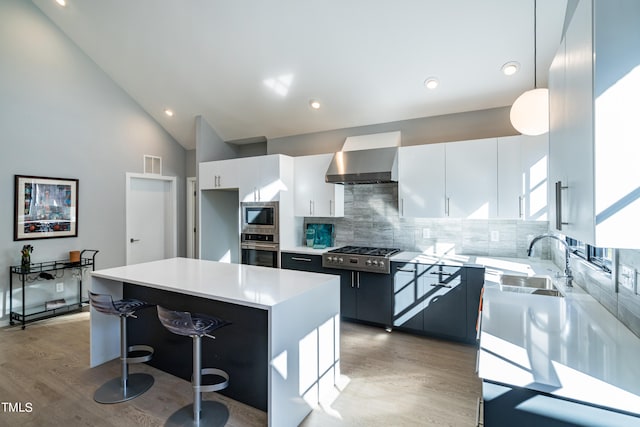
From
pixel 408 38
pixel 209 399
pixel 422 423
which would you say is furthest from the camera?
pixel 408 38

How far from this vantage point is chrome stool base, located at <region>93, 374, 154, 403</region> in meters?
2.37

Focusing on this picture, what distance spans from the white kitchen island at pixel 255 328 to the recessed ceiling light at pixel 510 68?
105 inches

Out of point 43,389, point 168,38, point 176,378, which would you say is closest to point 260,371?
point 176,378

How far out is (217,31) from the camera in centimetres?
357

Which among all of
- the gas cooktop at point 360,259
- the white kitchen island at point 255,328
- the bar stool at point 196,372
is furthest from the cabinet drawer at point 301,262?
the bar stool at point 196,372

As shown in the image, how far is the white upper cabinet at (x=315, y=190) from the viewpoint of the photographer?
13.7 ft

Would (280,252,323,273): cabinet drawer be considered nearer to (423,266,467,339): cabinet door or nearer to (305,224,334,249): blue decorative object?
(305,224,334,249): blue decorative object

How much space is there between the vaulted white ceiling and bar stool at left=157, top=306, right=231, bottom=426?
9.50 ft

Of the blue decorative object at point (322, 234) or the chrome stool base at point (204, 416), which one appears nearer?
the chrome stool base at point (204, 416)

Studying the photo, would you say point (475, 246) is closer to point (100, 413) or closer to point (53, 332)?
point (100, 413)

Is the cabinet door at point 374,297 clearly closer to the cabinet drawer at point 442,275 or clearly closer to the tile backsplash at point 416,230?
the cabinet drawer at point 442,275

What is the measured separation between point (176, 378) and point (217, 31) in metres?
3.54

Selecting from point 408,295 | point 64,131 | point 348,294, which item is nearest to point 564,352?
point 408,295

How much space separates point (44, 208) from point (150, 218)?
5.03 feet
